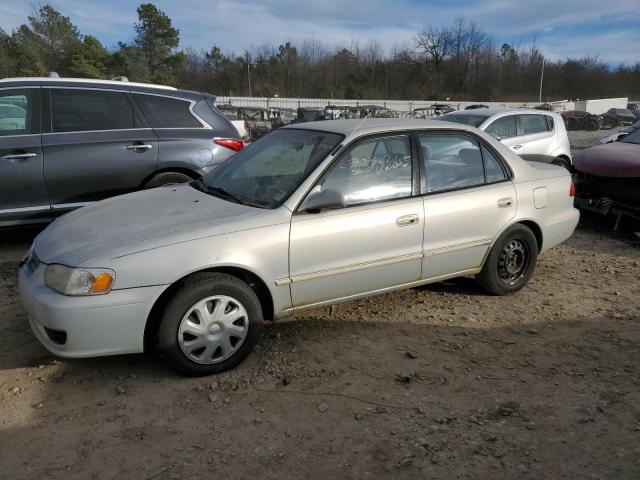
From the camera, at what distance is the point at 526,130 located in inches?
374

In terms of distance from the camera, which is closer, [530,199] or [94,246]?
[94,246]

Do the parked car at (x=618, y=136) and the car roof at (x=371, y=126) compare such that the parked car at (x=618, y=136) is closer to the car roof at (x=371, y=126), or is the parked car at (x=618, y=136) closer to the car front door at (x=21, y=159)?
the car roof at (x=371, y=126)

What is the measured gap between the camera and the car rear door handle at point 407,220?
3789 mm

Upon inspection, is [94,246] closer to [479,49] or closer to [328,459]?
[328,459]

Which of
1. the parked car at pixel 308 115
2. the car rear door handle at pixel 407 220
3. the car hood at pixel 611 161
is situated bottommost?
the car rear door handle at pixel 407 220

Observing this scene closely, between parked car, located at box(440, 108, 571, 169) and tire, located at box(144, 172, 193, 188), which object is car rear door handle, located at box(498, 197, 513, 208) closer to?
tire, located at box(144, 172, 193, 188)

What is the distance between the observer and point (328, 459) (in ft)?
8.38

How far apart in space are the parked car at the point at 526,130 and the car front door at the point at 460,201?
4.84 metres

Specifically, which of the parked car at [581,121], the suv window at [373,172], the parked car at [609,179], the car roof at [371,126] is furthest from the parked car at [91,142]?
the parked car at [581,121]

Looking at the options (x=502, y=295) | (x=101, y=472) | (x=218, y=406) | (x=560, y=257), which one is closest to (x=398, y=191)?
(x=502, y=295)

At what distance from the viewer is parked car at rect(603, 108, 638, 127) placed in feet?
127

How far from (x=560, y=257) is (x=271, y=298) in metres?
3.96

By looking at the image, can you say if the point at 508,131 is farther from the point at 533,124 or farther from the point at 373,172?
the point at 373,172

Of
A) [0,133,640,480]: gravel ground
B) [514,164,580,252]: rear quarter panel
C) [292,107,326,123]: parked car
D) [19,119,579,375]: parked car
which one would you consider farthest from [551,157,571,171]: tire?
[292,107,326,123]: parked car
